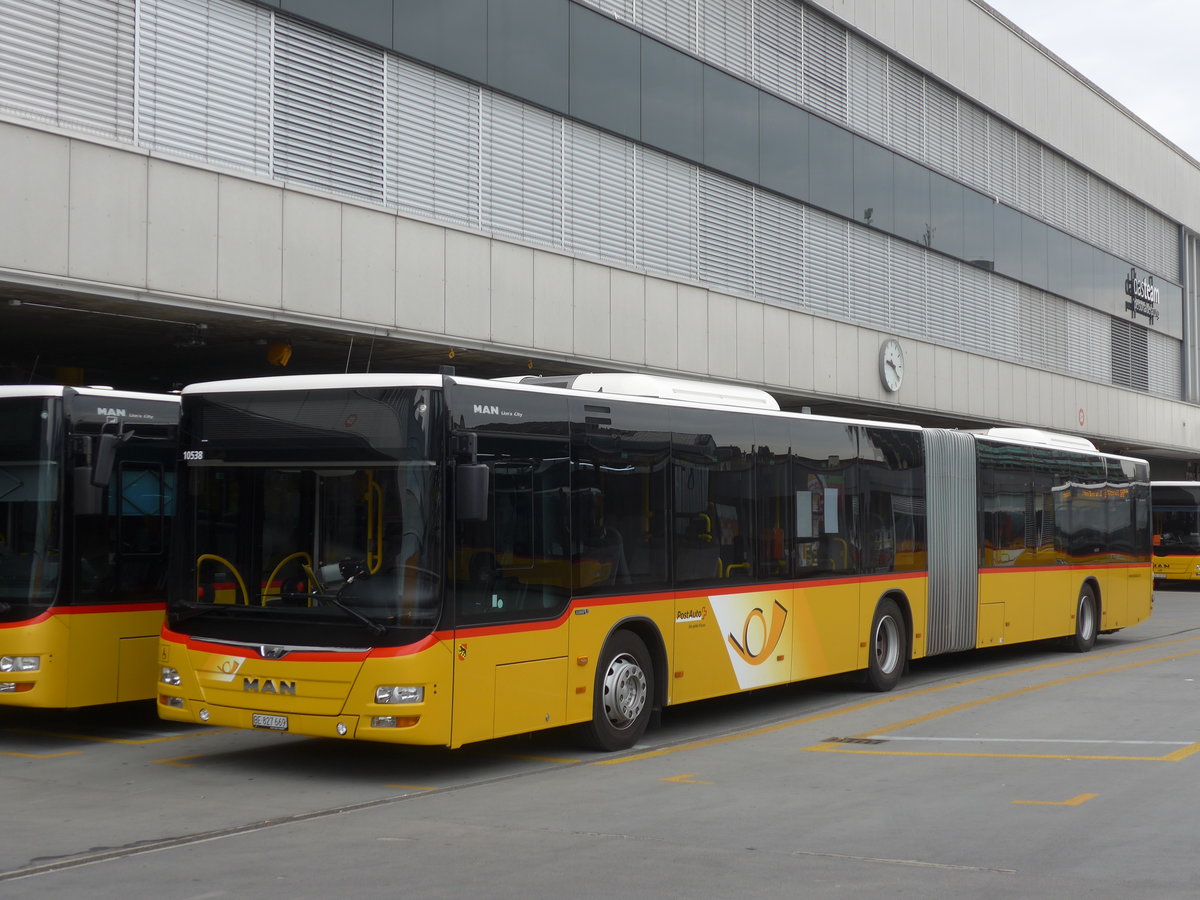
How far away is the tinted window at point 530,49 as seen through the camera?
63.8 feet

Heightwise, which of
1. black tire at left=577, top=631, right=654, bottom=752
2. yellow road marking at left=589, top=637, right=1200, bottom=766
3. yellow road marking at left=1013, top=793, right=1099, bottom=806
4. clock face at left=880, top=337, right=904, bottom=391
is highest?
clock face at left=880, top=337, right=904, bottom=391

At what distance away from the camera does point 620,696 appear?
36.1 feet

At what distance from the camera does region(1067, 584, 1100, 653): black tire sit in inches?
783

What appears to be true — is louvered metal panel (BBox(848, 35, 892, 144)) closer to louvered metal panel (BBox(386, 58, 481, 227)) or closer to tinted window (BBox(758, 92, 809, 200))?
tinted window (BBox(758, 92, 809, 200))

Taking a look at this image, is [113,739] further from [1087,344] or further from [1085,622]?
[1087,344]

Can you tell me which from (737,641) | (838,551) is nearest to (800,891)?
(737,641)

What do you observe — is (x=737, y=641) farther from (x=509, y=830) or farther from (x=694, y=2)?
(x=694, y=2)

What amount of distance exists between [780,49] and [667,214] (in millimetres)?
5248

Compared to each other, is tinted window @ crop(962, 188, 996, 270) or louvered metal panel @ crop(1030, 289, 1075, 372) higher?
tinted window @ crop(962, 188, 996, 270)

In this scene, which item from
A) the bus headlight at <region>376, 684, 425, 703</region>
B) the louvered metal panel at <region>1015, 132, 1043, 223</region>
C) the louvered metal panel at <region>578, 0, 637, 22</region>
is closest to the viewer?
the bus headlight at <region>376, 684, 425, 703</region>

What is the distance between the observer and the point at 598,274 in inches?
805

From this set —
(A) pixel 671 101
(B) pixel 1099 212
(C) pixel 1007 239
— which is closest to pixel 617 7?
(A) pixel 671 101

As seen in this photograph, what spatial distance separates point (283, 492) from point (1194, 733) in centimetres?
777

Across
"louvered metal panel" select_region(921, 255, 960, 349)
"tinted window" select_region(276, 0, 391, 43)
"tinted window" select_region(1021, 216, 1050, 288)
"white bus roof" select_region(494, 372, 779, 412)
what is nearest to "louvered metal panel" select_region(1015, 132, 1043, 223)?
"tinted window" select_region(1021, 216, 1050, 288)
